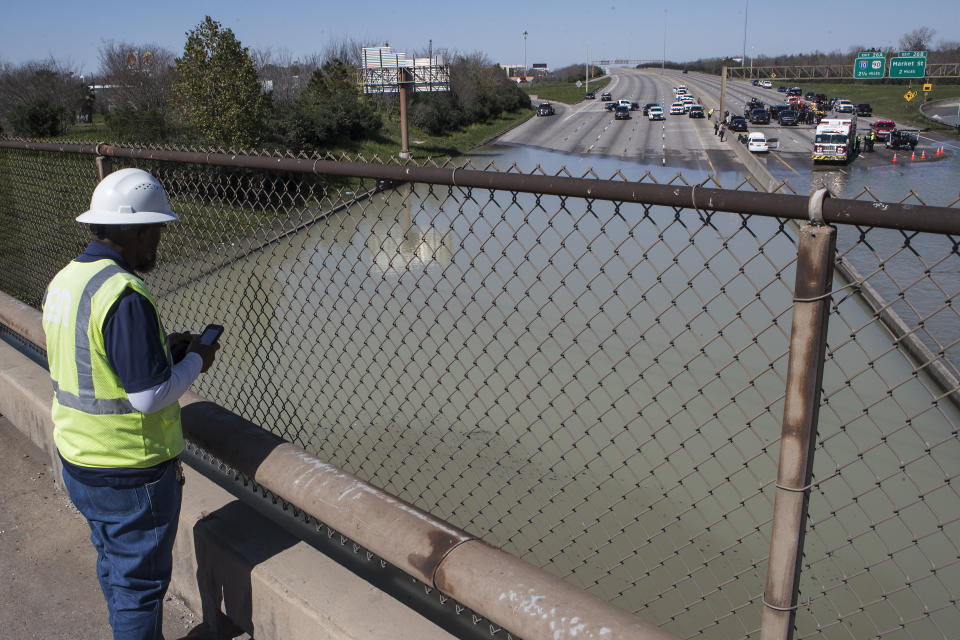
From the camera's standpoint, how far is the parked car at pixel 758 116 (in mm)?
61219

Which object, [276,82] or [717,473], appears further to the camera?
[276,82]

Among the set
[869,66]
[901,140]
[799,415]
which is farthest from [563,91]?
[799,415]

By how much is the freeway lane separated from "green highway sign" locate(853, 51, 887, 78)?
31.8 ft

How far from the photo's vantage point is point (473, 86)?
224 ft

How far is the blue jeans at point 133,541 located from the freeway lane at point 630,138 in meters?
42.5

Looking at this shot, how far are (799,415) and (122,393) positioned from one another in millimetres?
2063

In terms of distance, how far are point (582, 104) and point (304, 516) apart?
95881 millimetres

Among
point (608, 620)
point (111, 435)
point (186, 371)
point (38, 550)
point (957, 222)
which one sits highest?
point (957, 222)

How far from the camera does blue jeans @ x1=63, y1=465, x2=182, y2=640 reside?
2561 millimetres

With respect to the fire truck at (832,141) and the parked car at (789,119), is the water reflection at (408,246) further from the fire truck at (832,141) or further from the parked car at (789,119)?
the parked car at (789,119)

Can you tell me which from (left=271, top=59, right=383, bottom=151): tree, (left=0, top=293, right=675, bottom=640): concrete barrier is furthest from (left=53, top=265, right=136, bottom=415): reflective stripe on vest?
(left=271, top=59, right=383, bottom=151): tree

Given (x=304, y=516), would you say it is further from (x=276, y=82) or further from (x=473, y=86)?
(x=473, y=86)

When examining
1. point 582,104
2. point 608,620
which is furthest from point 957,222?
point 582,104

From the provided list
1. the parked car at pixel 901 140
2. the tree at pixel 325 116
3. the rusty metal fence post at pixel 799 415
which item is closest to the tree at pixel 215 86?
the tree at pixel 325 116
